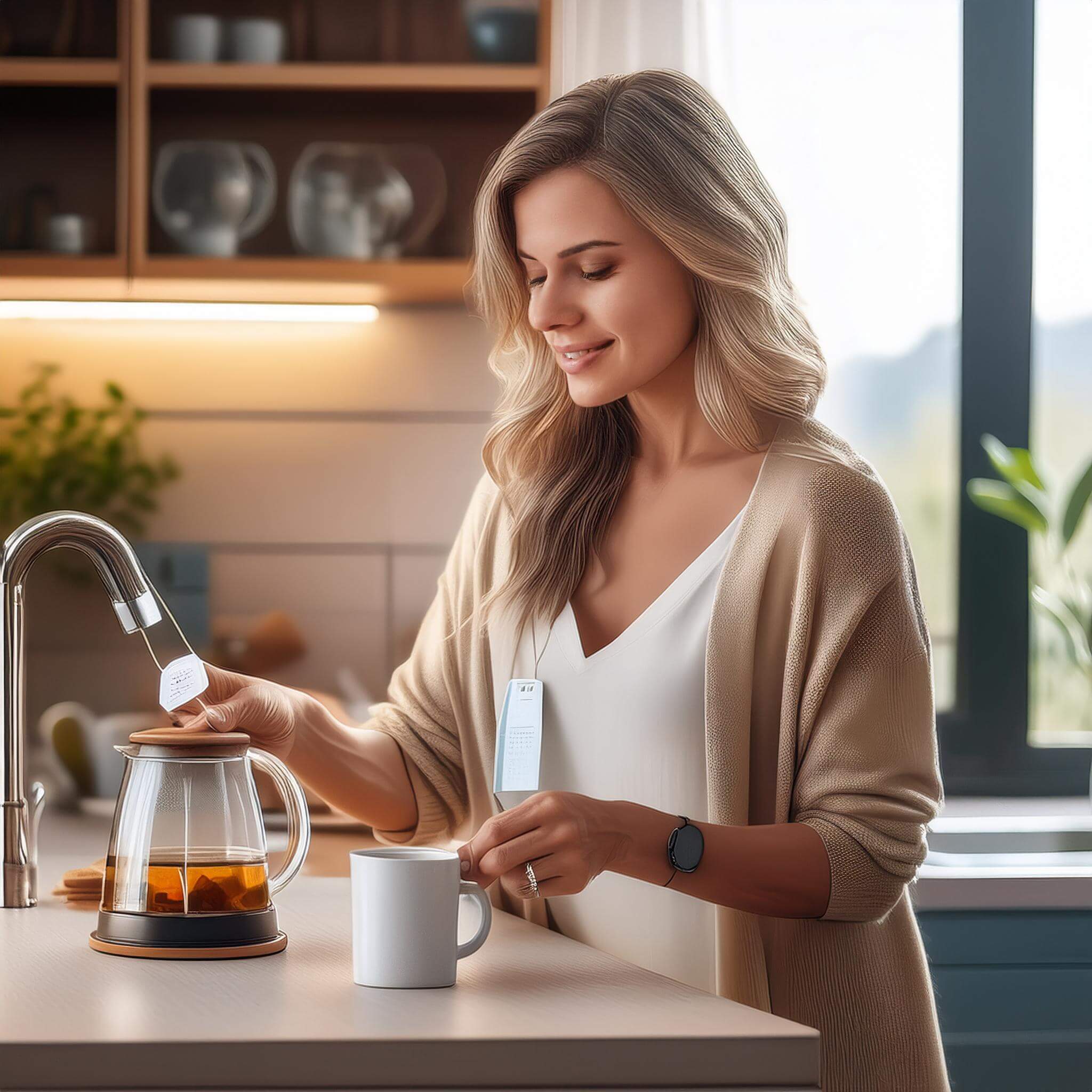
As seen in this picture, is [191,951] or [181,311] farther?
[181,311]

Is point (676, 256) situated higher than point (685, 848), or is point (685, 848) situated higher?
point (676, 256)

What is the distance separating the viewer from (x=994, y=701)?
253 centimetres

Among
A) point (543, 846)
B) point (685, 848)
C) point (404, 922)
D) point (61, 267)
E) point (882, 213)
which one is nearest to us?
point (404, 922)

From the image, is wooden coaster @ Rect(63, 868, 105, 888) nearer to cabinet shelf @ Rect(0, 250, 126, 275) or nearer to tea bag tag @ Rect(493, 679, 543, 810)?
Answer: tea bag tag @ Rect(493, 679, 543, 810)

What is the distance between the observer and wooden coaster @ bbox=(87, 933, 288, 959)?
0.88 meters

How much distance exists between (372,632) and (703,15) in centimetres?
129

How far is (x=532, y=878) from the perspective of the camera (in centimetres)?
92

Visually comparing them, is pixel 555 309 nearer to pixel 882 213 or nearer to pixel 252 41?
pixel 252 41

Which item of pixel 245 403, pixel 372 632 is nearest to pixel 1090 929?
pixel 372 632

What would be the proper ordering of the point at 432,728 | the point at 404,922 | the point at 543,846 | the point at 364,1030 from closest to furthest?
the point at 364,1030, the point at 404,922, the point at 543,846, the point at 432,728

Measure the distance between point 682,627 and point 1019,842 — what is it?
1232 mm

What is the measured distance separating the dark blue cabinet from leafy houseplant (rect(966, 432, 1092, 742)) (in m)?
0.55

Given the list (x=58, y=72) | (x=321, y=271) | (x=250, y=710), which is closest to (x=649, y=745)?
(x=250, y=710)

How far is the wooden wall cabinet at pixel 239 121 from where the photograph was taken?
2.31 metres
